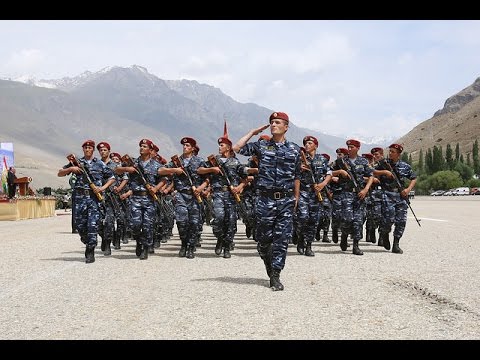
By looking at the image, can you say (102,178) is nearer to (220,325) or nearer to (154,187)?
(154,187)

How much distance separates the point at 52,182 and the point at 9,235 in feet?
386

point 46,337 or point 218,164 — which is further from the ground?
point 218,164

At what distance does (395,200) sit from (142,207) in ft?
16.4

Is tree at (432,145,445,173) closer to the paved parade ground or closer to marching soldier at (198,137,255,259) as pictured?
the paved parade ground

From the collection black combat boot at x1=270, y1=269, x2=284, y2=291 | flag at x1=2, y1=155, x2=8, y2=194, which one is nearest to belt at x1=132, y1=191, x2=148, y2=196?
black combat boot at x1=270, y1=269, x2=284, y2=291

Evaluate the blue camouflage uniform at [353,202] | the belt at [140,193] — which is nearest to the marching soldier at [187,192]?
the belt at [140,193]

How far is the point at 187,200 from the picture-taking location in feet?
36.1

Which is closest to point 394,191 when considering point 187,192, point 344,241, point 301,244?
point 344,241

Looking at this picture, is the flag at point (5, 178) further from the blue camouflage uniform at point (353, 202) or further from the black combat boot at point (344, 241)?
the black combat boot at point (344, 241)

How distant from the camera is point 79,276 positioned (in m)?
8.55

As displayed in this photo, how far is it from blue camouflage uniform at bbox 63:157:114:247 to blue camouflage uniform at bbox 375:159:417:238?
5614 millimetres

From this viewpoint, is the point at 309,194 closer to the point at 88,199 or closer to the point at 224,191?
the point at 224,191

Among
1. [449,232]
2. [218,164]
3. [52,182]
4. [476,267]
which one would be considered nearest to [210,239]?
[218,164]

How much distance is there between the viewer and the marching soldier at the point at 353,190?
11617 millimetres
